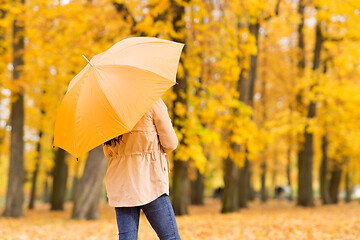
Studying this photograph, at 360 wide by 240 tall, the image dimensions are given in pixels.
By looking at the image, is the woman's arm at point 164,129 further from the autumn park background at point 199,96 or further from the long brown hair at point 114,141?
the autumn park background at point 199,96

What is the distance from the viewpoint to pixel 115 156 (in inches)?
128

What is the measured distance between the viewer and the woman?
3090mm

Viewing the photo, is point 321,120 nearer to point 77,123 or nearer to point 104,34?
point 104,34

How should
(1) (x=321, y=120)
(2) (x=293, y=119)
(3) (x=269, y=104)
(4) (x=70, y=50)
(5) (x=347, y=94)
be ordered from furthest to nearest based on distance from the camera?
1. (3) (x=269, y=104)
2. (1) (x=321, y=120)
3. (2) (x=293, y=119)
4. (5) (x=347, y=94)
5. (4) (x=70, y=50)

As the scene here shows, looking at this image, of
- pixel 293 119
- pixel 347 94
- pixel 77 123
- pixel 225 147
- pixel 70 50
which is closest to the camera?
pixel 77 123

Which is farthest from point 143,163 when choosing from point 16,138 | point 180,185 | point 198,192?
point 198,192

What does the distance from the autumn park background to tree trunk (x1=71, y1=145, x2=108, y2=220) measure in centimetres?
3

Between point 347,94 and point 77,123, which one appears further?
point 347,94

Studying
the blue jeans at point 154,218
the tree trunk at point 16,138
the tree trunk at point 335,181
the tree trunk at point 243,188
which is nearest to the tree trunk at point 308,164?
the tree trunk at point 243,188

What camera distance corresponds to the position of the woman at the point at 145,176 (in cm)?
309

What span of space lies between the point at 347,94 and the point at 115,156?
48.8 feet

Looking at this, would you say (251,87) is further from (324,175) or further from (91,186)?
(91,186)

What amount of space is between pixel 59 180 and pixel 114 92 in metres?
17.2

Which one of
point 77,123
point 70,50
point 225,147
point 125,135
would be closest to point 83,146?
point 77,123
